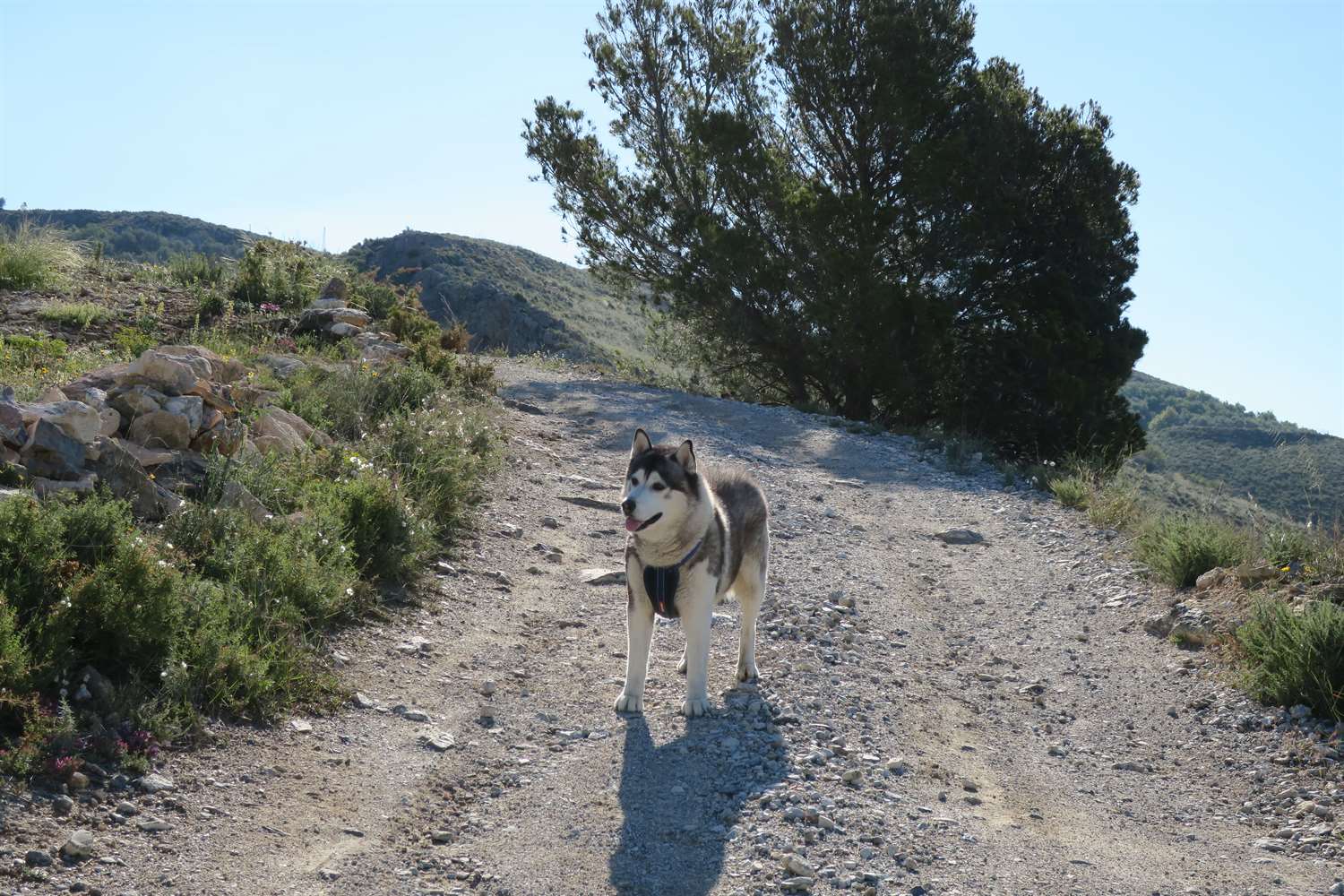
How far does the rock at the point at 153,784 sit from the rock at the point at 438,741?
1358mm

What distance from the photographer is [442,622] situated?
7660 millimetres

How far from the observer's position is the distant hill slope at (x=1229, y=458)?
12625mm

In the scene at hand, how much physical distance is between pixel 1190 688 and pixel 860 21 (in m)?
18.2

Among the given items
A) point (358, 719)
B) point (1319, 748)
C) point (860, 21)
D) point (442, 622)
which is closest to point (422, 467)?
point (442, 622)

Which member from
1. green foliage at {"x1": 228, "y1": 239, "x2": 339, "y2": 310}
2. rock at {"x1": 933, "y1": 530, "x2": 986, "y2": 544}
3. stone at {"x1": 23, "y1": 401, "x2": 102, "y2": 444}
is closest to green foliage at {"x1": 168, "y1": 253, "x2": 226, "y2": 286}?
green foliage at {"x1": 228, "y1": 239, "x2": 339, "y2": 310}

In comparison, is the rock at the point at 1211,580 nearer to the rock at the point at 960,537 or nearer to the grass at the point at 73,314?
the rock at the point at 960,537

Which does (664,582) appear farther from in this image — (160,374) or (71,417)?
(160,374)

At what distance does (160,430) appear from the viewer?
310 inches

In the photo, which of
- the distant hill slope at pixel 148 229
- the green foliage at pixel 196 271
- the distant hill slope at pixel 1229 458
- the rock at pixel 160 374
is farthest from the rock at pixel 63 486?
the distant hill slope at pixel 148 229

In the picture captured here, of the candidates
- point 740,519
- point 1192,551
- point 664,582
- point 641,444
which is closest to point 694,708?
point 664,582

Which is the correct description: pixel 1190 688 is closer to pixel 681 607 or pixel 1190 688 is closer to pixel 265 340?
pixel 681 607

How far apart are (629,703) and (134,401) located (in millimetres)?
4530

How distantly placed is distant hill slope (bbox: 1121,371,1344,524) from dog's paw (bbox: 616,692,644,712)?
6.09m

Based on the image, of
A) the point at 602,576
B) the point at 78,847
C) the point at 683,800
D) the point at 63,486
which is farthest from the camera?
the point at 602,576
